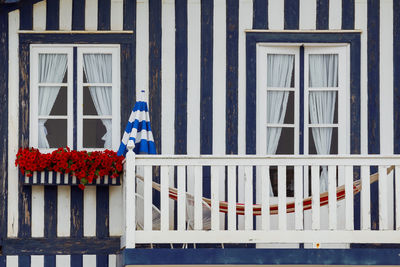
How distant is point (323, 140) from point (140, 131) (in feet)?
6.63

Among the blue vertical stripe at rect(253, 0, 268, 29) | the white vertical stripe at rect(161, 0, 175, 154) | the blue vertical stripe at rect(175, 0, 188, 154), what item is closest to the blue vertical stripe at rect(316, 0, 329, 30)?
the blue vertical stripe at rect(253, 0, 268, 29)

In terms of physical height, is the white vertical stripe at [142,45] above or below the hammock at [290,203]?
above

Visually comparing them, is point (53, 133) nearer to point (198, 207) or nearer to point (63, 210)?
point (63, 210)

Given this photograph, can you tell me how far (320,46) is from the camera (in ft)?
38.6

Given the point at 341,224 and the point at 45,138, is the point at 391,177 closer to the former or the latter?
the point at 341,224

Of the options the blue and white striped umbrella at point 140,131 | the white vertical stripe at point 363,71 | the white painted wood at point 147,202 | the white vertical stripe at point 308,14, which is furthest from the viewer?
the white vertical stripe at point 308,14

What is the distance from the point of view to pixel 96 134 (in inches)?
462

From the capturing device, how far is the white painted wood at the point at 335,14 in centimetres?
1177

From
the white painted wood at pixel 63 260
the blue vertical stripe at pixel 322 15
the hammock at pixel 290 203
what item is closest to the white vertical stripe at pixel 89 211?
the white painted wood at pixel 63 260

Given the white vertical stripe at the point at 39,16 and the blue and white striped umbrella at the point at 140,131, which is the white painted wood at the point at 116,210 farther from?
the white vertical stripe at the point at 39,16

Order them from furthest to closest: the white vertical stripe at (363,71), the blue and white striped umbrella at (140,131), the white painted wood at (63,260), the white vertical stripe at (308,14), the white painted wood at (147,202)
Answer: the white vertical stripe at (308,14) < the white vertical stripe at (363,71) < the white painted wood at (63,260) < the blue and white striped umbrella at (140,131) < the white painted wood at (147,202)

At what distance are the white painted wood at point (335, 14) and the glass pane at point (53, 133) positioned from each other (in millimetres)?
3107

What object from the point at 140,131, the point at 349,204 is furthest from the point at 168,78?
the point at 349,204

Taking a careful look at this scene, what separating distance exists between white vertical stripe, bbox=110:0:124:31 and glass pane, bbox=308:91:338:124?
222 cm
